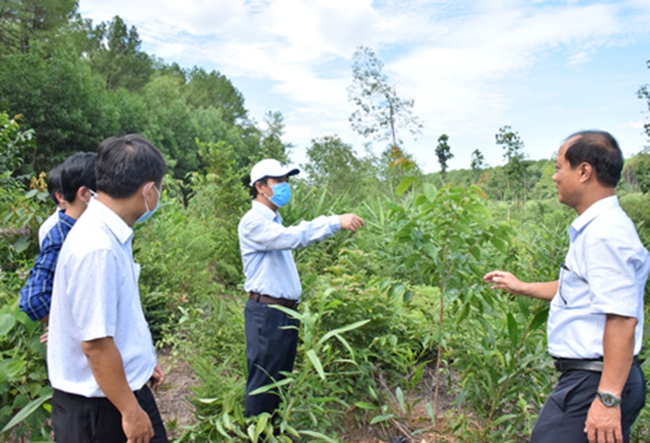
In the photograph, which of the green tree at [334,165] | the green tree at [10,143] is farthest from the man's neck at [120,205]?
the green tree at [334,165]

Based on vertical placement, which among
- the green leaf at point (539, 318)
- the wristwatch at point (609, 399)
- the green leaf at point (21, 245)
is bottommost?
the wristwatch at point (609, 399)

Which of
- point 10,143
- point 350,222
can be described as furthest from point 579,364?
point 10,143

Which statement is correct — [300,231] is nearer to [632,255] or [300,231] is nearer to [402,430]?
[402,430]

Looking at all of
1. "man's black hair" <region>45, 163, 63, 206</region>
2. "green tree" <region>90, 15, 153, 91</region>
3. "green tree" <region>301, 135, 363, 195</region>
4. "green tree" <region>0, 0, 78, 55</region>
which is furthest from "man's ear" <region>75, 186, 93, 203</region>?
"green tree" <region>90, 15, 153, 91</region>

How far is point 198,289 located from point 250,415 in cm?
259

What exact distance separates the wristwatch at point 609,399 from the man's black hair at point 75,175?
2208 mm

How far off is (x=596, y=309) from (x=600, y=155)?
1.81 ft

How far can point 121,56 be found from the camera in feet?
→ 127

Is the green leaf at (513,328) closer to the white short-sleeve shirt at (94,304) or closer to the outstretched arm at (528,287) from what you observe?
the outstretched arm at (528,287)

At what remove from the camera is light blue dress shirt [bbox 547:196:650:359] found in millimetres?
1654

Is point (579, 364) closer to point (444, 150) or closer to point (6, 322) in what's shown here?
point (6, 322)

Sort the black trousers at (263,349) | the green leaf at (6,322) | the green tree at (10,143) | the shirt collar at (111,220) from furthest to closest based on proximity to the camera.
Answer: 1. the green tree at (10,143)
2. the black trousers at (263,349)
3. the green leaf at (6,322)
4. the shirt collar at (111,220)

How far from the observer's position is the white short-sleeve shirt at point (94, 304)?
147cm

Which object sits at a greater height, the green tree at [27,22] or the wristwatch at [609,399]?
the green tree at [27,22]
